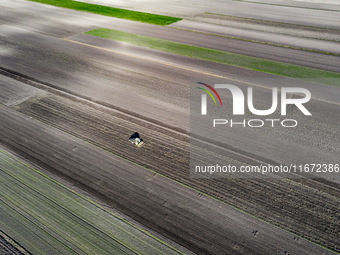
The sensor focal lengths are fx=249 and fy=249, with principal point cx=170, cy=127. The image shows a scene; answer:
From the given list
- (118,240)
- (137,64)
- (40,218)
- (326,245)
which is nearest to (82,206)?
(40,218)

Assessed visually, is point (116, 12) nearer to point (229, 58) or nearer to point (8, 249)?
point (229, 58)

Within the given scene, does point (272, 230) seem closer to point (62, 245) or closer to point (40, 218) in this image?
point (62, 245)

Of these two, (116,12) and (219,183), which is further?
(116,12)

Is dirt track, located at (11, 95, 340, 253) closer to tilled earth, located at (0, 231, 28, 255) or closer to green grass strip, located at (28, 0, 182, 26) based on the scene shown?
tilled earth, located at (0, 231, 28, 255)

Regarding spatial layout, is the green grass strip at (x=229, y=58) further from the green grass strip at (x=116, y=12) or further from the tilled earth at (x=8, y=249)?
the tilled earth at (x=8, y=249)

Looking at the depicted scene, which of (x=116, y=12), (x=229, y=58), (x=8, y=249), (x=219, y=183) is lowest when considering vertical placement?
(x=8, y=249)

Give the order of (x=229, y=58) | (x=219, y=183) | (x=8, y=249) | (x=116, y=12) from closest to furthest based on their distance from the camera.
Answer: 1. (x=8, y=249)
2. (x=219, y=183)
3. (x=229, y=58)
4. (x=116, y=12)

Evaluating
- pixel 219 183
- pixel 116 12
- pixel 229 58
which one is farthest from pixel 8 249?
pixel 116 12

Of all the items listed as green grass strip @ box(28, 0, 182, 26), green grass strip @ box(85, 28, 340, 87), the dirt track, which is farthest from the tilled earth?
green grass strip @ box(28, 0, 182, 26)
